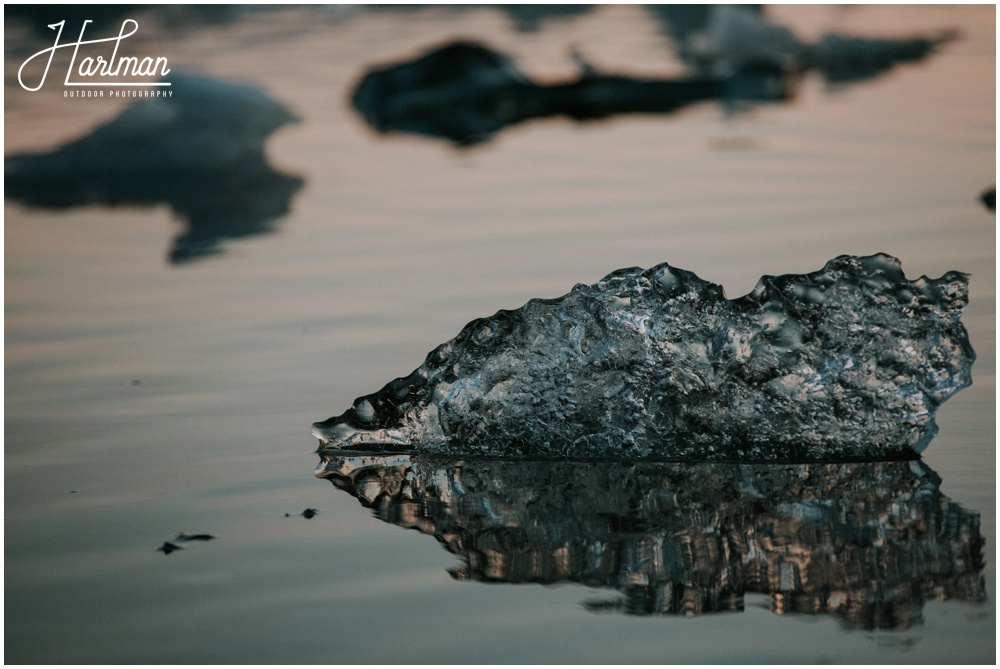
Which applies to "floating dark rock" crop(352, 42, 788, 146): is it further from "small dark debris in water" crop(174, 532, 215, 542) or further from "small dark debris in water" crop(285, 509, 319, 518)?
"small dark debris in water" crop(174, 532, 215, 542)

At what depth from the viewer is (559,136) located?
9.79m

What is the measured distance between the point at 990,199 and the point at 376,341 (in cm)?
370

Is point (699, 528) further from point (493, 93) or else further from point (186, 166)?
point (493, 93)

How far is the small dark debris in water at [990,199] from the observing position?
22.8 ft

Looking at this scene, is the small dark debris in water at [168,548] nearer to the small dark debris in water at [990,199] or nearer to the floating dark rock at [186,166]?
the floating dark rock at [186,166]

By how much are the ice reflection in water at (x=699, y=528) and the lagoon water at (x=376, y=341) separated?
24mm

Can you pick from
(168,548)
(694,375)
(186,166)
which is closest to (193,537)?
(168,548)

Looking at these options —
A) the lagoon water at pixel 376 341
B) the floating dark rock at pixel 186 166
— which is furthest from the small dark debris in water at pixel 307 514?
the floating dark rock at pixel 186 166

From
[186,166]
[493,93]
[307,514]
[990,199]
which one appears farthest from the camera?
[493,93]

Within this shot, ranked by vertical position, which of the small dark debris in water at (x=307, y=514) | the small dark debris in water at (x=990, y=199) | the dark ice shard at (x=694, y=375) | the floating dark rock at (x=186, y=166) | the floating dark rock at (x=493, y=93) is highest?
the floating dark rock at (x=493, y=93)

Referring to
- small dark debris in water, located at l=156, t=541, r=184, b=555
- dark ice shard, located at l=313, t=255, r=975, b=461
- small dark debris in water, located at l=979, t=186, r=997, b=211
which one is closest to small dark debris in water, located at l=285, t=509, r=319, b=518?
small dark debris in water, located at l=156, t=541, r=184, b=555

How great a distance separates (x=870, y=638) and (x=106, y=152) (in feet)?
24.2

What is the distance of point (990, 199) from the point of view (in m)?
7.09

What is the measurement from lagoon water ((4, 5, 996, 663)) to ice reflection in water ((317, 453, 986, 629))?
0.02 meters
